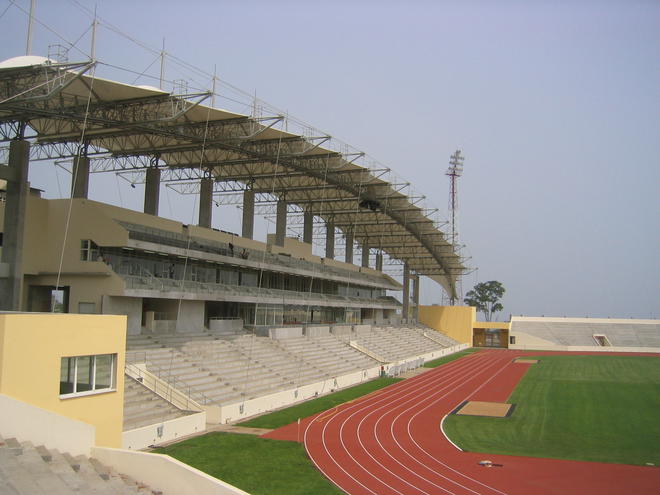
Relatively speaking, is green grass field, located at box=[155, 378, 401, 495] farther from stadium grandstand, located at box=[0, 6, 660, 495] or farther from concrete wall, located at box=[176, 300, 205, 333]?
concrete wall, located at box=[176, 300, 205, 333]

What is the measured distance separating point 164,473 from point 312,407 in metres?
19.2

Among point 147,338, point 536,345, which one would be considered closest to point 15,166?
point 147,338

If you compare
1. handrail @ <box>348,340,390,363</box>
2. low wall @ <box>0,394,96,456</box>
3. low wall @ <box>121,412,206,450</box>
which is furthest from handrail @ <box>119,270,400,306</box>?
low wall @ <box>0,394,96,456</box>

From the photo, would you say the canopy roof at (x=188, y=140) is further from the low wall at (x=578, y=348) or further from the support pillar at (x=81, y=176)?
the low wall at (x=578, y=348)

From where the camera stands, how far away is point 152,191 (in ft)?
129

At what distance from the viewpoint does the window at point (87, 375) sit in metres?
15.6

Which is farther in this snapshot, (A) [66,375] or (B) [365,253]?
(B) [365,253]

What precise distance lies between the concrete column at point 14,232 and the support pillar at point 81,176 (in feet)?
15.1

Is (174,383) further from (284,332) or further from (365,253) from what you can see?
(365,253)

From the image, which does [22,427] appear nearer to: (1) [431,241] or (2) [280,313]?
(2) [280,313]

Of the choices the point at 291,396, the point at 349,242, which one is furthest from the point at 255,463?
the point at 349,242

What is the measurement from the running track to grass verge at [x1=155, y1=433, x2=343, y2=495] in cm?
64

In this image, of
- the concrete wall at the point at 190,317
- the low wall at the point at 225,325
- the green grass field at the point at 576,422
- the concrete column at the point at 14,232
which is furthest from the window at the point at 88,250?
the green grass field at the point at 576,422

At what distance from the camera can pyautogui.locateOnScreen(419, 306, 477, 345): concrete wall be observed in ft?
289
